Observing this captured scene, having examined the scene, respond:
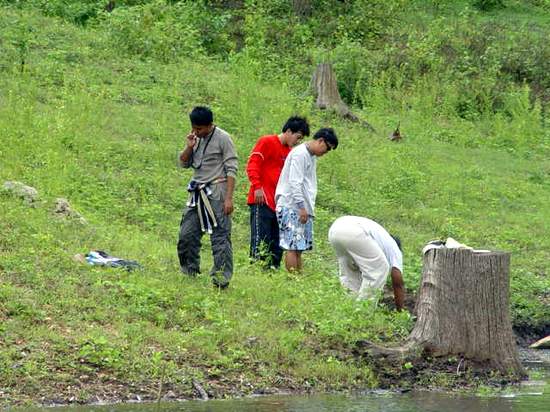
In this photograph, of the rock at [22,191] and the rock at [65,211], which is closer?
the rock at [65,211]

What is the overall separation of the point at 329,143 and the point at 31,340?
3.82m

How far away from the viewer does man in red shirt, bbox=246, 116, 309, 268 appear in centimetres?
1205

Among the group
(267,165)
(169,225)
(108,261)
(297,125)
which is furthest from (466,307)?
(169,225)

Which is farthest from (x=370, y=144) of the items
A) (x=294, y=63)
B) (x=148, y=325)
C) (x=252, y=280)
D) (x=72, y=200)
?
(x=148, y=325)

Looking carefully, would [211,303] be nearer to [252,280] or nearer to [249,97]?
[252,280]

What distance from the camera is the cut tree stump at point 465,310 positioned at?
387 inches

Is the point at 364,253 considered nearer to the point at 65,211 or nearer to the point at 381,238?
the point at 381,238

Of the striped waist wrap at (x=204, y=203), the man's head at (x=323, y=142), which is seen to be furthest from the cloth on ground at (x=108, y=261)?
the man's head at (x=323, y=142)

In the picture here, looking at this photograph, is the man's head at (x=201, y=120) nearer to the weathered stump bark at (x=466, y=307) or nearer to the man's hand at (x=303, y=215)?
the man's hand at (x=303, y=215)

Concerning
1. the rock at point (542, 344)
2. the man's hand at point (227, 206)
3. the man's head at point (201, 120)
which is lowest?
the rock at point (542, 344)

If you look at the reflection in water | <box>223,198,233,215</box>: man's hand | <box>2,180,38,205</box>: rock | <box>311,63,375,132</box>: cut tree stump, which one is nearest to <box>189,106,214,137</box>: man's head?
<box>223,198,233,215</box>: man's hand

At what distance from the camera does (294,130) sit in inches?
475

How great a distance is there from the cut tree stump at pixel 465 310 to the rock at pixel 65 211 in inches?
163

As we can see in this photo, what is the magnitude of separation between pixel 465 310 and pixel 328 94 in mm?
11183
